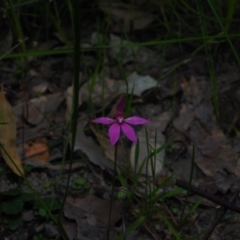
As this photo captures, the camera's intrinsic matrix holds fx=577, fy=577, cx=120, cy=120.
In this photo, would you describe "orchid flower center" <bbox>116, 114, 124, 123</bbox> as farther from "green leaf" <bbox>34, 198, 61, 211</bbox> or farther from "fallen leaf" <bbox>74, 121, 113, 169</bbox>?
"fallen leaf" <bbox>74, 121, 113, 169</bbox>

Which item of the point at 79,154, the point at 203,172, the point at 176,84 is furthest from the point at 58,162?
the point at 176,84

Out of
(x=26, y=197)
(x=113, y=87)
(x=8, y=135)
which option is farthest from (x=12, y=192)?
(x=113, y=87)

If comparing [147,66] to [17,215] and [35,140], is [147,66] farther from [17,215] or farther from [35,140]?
[17,215]

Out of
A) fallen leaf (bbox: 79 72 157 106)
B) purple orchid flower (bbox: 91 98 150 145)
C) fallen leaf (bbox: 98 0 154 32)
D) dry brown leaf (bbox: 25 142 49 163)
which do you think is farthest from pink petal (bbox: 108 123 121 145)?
fallen leaf (bbox: 98 0 154 32)

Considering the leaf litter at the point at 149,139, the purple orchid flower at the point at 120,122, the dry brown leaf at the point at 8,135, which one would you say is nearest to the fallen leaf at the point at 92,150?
the leaf litter at the point at 149,139

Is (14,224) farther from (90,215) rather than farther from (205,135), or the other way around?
(205,135)

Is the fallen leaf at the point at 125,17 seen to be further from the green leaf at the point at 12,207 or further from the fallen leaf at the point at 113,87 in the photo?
the green leaf at the point at 12,207
